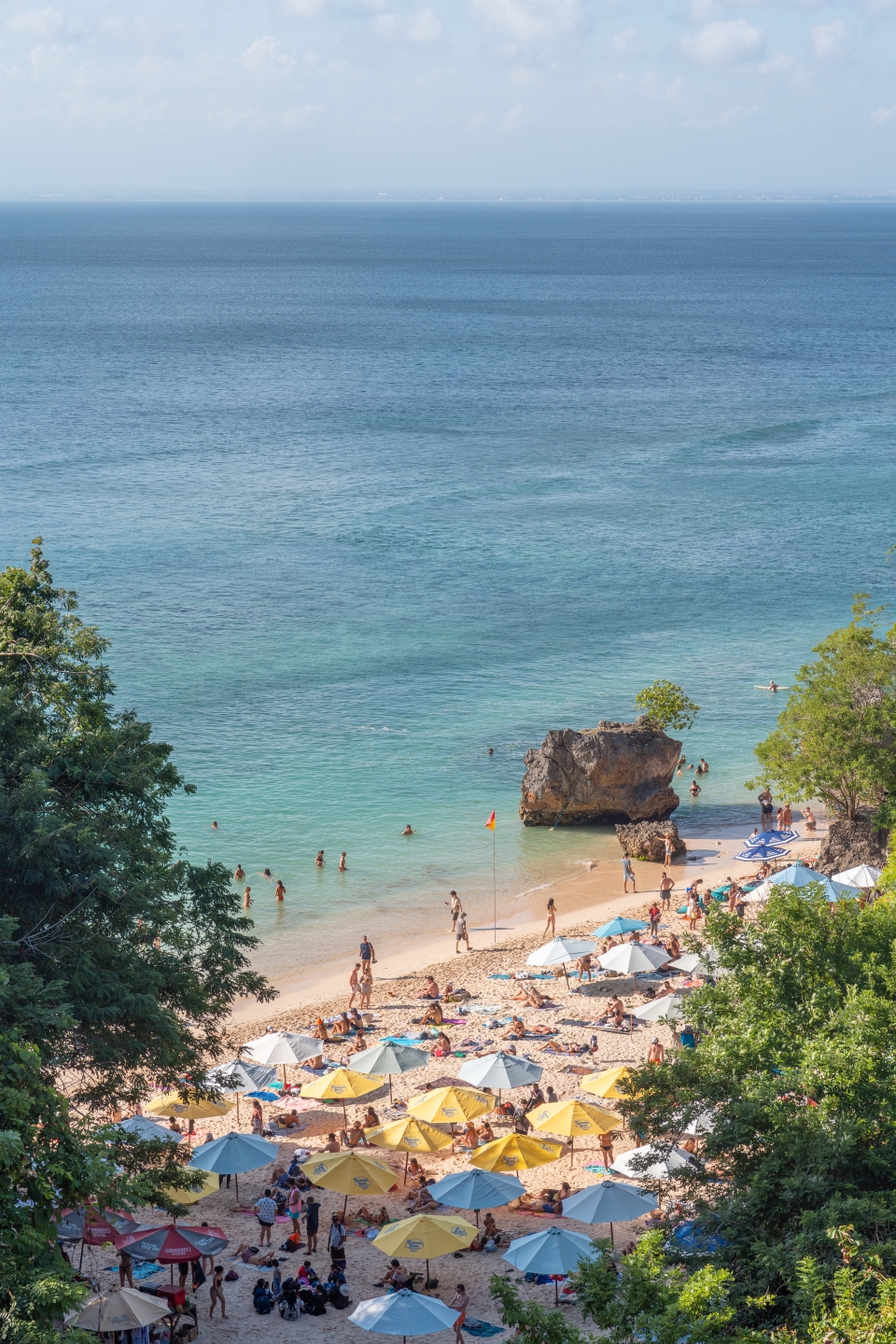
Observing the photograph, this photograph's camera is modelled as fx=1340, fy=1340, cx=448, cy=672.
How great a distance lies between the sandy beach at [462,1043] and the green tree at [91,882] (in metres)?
3.68

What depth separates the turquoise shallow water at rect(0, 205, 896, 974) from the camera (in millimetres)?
41344

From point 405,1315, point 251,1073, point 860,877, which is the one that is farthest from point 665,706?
point 405,1315

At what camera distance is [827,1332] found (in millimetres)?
11641

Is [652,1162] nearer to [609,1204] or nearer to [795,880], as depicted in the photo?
[609,1204]

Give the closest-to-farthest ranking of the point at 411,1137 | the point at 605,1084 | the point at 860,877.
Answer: the point at 411,1137 < the point at 605,1084 < the point at 860,877

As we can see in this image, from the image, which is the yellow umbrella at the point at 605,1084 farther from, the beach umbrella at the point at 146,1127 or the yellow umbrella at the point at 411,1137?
the beach umbrella at the point at 146,1127

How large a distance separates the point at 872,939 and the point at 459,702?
31.3 m

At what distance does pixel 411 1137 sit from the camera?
21359 mm

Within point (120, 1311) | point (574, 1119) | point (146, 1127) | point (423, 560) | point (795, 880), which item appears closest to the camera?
point (120, 1311)


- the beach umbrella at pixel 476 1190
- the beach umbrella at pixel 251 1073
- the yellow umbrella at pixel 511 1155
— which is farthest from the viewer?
the beach umbrella at pixel 251 1073

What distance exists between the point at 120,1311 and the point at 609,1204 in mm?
6707

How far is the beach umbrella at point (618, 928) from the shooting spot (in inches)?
1257

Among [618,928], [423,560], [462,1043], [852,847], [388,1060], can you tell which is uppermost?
[423,560]

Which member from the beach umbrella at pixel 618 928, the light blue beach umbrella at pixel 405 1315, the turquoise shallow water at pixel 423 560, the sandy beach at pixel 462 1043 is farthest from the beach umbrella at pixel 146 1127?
the beach umbrella at pixel 618 928
